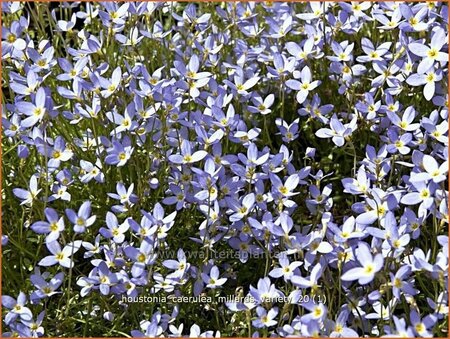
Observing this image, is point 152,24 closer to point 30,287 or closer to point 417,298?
point 30,287

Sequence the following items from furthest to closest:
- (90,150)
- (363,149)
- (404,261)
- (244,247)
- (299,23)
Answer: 1. (299,23)
2. (363,149)
3. (90,150)
4. (244,247)
5. (404,261)

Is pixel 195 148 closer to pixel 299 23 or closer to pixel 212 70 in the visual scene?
pixel 212 70

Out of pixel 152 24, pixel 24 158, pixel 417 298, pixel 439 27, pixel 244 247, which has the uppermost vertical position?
pixel 152 24

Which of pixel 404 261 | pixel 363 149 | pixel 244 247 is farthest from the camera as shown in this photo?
pixel 363 149

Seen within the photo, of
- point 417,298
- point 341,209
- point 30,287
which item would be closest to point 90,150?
point 30,287

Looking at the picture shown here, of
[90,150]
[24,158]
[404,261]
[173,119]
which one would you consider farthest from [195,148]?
[404,261]

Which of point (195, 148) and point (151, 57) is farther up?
point (151, 57)

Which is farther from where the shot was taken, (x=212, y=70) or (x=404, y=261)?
(x=212, y=70)
